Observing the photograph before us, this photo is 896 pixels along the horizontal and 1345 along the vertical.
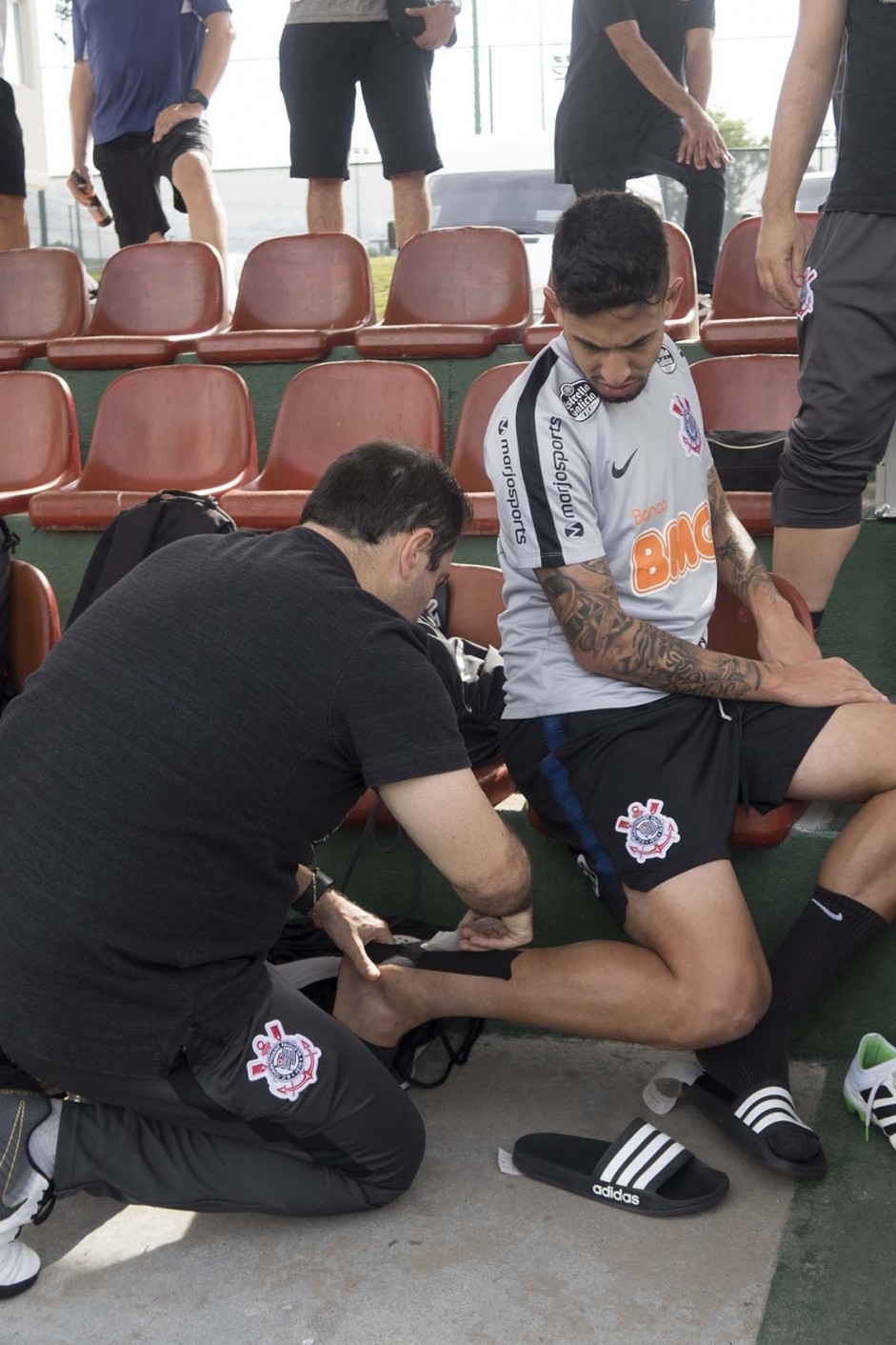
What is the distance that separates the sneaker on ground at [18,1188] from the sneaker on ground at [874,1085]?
3.82 ft

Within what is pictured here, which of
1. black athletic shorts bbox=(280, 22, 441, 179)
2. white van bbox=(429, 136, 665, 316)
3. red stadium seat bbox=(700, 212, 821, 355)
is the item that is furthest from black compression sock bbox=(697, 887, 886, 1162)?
white van bbox=(429, 136, 665, 316)

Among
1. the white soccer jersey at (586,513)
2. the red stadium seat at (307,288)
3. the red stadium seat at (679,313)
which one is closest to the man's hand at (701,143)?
the red stadium seat at (679,313)

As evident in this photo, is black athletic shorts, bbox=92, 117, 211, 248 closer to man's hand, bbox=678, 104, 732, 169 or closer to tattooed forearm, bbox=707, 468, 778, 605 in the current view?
man's hand, bbox=678, 104, 732, 169

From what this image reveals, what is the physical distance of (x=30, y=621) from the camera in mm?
2777

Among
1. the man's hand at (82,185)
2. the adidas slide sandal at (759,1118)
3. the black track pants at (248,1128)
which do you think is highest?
the man's hand at (82,185)

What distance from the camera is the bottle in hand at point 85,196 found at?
5.61m

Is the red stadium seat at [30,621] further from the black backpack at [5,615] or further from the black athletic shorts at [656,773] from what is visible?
the black athletic shorts at [656,773]

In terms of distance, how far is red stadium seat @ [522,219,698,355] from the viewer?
397 centimetres

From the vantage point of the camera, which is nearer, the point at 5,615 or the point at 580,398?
the point at 580,398

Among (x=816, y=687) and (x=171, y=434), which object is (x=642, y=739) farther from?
(x=171, y=434)

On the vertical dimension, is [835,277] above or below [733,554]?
above

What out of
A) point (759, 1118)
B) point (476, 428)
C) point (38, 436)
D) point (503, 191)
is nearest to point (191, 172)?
point (38, 436)

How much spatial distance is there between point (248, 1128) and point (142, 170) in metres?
4.18

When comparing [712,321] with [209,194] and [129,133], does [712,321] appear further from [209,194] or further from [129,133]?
[129,133]
